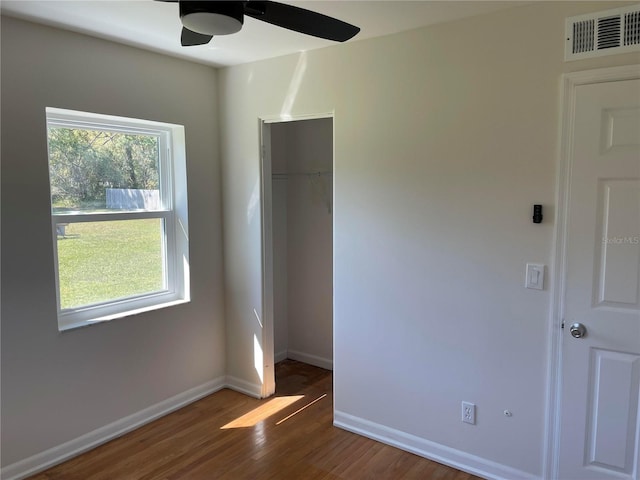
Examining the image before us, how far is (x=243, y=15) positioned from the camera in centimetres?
154

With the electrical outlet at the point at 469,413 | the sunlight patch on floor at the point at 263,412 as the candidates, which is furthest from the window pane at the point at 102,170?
the electrical outlet at the point at 469,413

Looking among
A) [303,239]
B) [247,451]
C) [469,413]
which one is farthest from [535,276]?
[303,239]

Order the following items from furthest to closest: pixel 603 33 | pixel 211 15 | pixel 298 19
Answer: pixel 603 33, pixel 298 19, pixel 211 15

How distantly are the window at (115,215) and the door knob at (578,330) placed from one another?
99.1 inches

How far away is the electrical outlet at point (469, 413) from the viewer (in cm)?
257

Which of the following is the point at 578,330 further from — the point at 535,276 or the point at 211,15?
the point at 211,15

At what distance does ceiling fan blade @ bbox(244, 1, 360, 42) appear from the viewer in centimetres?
158

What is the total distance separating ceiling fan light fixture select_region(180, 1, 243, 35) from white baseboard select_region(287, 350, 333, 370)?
3.17 metres

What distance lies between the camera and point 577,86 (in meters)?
2.15

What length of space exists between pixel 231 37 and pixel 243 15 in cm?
130

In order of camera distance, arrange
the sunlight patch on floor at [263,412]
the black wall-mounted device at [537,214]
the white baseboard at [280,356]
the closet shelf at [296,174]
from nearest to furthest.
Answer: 1. the black wall-mounted device at [537,214]
2. the sunlight patch on floor at [263,412]
3. the closet shelf at [296,174]
4. the white baseboard at [280,356]

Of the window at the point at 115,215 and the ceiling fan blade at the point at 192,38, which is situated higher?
the ceiling fan blade at the point at 192,38

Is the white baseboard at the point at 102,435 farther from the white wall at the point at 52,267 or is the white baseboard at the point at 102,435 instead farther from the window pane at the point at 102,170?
the window pane at the point at 102,170

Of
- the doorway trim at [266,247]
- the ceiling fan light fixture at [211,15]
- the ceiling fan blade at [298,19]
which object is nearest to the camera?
the ceiling fan light fixture at [211,15]
